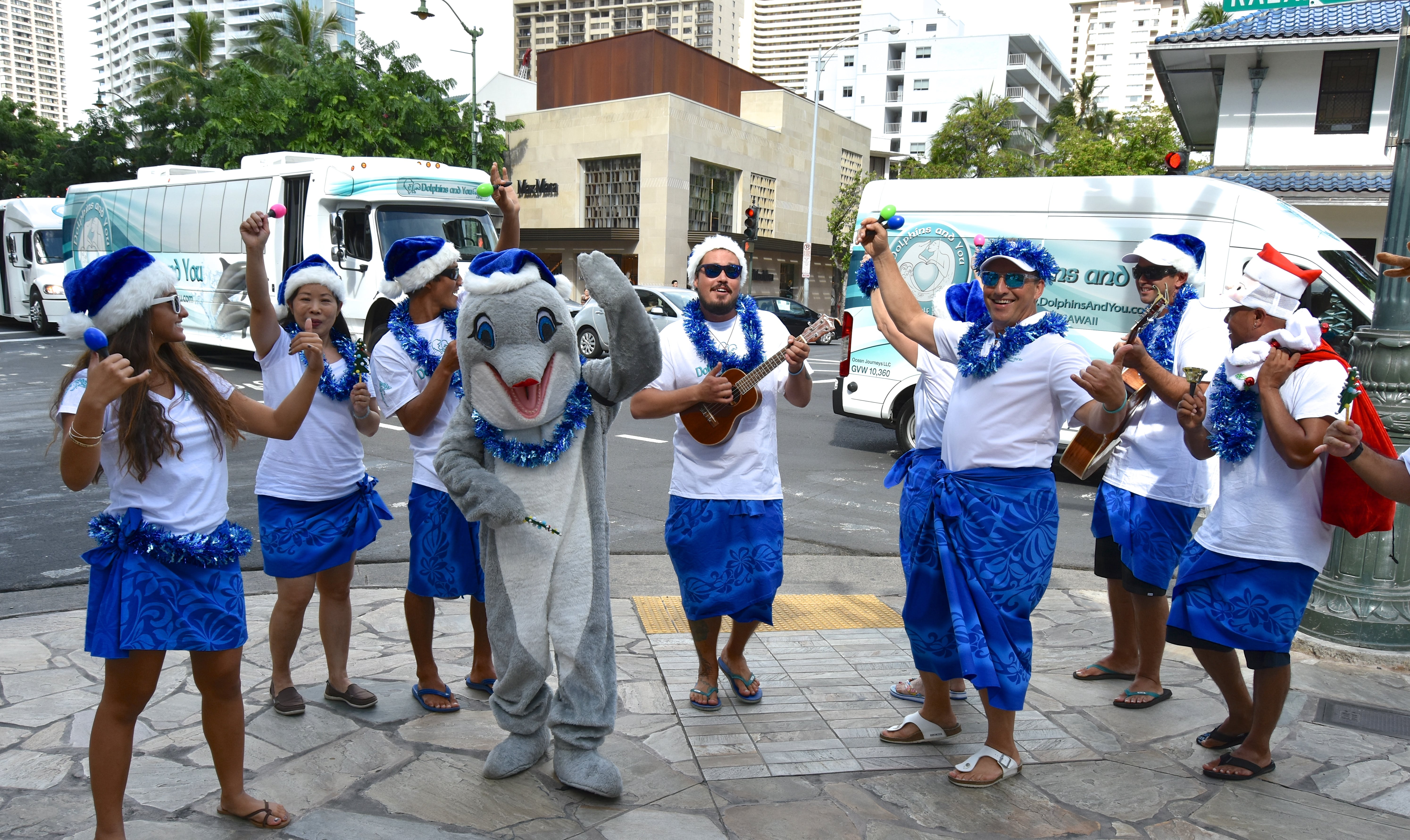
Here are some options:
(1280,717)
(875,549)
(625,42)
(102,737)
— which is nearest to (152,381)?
(102,737)

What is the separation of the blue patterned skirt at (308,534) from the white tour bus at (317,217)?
8096 millimetres

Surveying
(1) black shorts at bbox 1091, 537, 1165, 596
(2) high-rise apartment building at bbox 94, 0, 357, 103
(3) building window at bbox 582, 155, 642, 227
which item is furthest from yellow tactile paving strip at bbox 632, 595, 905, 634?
(2) high-rise apartment building at bbox 94, 0, 357, 103

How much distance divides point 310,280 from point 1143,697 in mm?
3893

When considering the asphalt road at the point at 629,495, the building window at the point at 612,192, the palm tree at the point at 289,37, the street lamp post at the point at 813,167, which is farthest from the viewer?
the building window at the point at 612,192

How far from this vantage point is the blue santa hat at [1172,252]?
4207mm

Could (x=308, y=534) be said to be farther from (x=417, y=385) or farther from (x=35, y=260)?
(x=35, y=260)

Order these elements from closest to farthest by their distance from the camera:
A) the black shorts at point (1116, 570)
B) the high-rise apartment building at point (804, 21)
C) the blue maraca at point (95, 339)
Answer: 1. the blue maraca at point (95, 339)
2. the black shorts at point (1116, 570)
3. the high-rise apartment building at point (804, 21)

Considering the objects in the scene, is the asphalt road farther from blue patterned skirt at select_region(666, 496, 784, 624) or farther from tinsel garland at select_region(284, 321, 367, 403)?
blue patterned skirt at select_region(666, 496, 784, 624)

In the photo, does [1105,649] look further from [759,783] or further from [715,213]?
[715,213]

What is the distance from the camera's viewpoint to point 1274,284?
3262 mm

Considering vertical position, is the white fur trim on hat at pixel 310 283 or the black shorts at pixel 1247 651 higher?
the white fur trim on hat at pixel 310 283

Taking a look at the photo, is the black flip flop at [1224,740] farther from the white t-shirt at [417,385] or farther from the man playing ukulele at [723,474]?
the white t-shirt at [417,385]

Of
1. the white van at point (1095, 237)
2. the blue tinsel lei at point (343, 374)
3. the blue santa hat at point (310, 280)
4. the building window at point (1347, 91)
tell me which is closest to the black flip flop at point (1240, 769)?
the blue tinsel lei at point (343, 374)

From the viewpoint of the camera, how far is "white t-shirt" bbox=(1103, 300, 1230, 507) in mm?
4020
